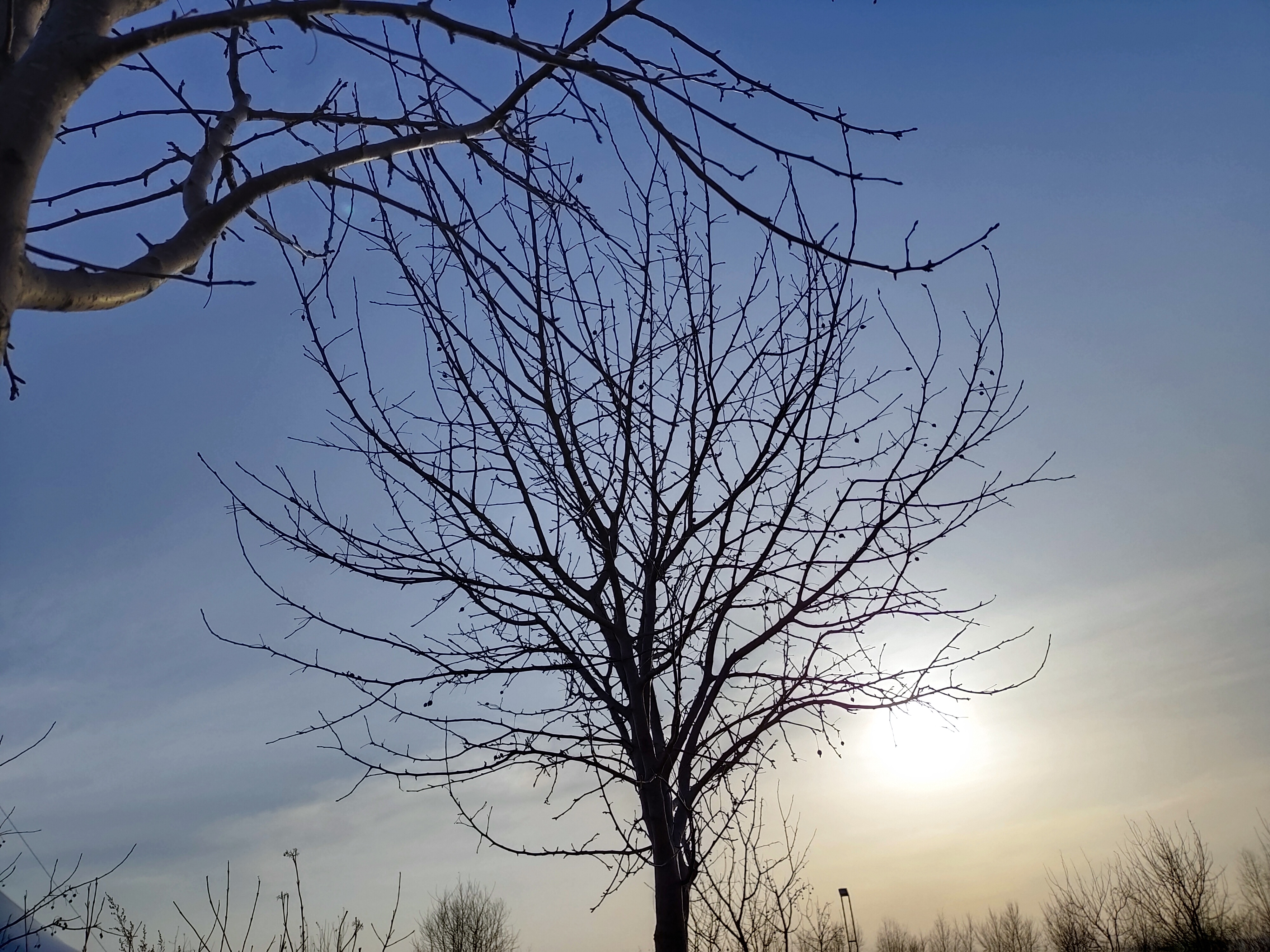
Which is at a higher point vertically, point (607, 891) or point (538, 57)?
point (538, 57)

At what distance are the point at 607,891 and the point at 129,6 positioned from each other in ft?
8.85

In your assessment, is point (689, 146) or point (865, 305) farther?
point (865, 305)

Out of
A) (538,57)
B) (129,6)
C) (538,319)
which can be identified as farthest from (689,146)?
(129,6)

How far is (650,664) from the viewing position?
2559 mm

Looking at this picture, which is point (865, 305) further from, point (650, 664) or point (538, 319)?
point (650, 664)

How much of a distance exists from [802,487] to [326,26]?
1.91 metres

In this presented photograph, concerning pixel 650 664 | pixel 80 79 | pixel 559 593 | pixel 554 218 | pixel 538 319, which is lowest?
pixel 650 664

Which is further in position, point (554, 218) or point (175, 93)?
point (554, 218)

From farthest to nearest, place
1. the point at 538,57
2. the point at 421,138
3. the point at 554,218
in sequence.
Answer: the point at 554,218 < the point at 421,138 < the point at 538,57

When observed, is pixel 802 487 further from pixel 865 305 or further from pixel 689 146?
pixel 689 146

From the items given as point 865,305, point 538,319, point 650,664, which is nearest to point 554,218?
point 538,319

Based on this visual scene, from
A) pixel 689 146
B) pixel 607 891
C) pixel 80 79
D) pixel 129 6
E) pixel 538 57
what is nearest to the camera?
pixel 80 79

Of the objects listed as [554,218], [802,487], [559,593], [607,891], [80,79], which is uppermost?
[554,218]

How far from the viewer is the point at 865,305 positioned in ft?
9.57
